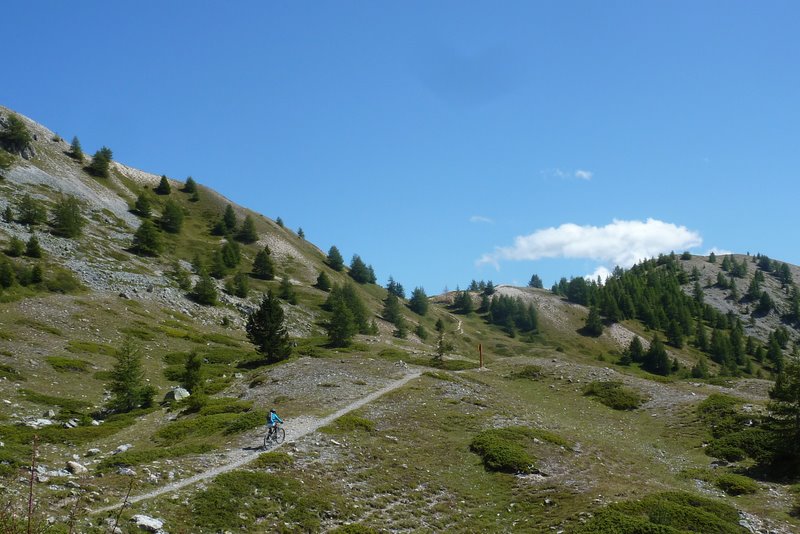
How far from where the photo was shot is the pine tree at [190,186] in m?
179

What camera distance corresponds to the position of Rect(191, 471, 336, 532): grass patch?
1911 cm

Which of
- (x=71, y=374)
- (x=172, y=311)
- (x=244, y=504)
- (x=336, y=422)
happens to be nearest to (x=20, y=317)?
(x=71, y=374)

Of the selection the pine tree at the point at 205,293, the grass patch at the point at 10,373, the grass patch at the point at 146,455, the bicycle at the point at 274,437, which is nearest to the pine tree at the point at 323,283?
the pine tree at the point at 205,293

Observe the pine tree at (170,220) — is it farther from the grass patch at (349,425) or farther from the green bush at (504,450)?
the green bush at (504,450)

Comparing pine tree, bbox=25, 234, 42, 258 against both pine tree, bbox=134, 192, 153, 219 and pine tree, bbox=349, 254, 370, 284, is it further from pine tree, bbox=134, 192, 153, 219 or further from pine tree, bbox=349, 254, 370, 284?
pine tree, bbox=349, 254, 370, 284

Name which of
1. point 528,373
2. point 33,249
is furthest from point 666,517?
point 33,249

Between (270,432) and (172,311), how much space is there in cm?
6845

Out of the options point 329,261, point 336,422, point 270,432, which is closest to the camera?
point 270,432

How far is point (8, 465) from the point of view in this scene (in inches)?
811

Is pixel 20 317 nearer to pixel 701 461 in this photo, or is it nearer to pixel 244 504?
pixel 244 504

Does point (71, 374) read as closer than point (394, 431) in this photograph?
No

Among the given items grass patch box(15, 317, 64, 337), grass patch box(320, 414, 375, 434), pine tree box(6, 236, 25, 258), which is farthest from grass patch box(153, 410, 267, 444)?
pine tree box(6, 236, 25, 258)

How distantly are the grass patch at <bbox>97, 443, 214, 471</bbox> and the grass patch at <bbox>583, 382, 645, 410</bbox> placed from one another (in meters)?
38.6

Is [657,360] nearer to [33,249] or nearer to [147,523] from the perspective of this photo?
[33,249]
